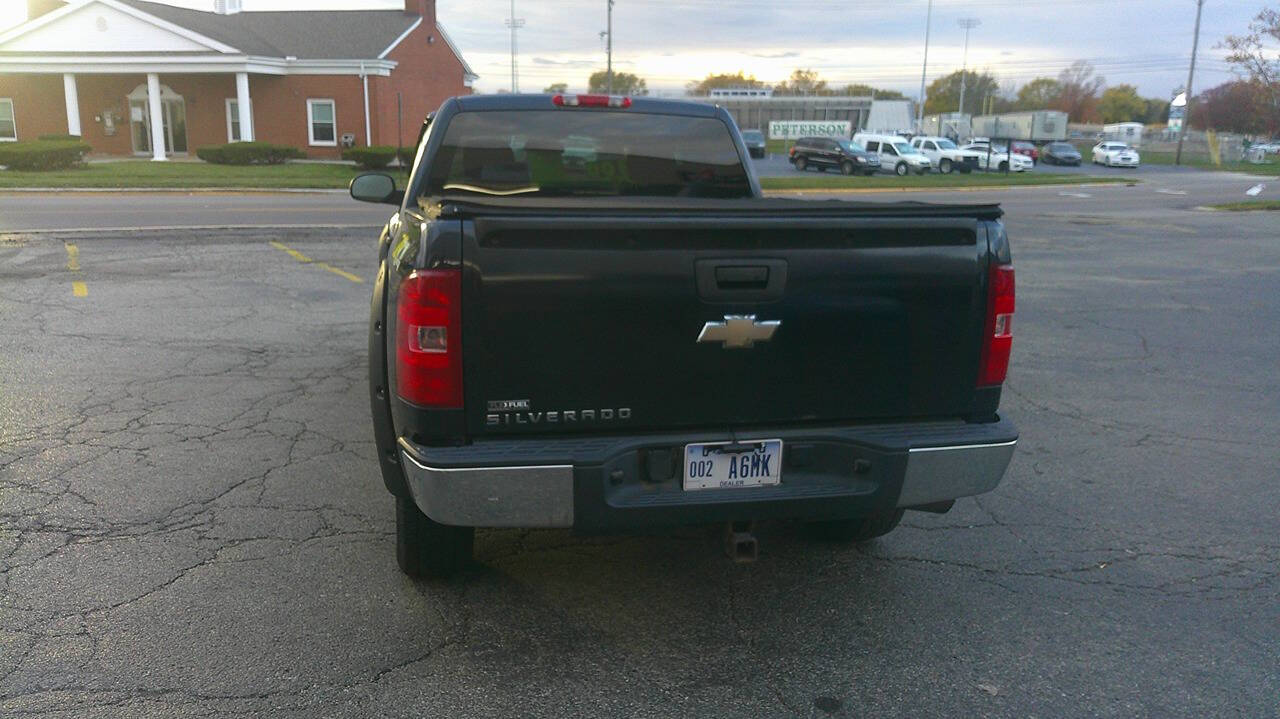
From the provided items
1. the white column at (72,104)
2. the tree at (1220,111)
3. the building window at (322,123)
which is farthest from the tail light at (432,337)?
the tree at (1220,111)

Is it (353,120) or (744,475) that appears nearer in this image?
(744,475)

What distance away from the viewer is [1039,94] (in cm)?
14000

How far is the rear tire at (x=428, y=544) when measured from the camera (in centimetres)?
398

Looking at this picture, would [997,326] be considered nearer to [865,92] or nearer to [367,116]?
[367,116]

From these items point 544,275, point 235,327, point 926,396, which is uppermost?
point 544,275

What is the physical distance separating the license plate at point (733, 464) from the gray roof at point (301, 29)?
3933 centimetres

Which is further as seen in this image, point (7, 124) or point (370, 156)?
point (7, 124)

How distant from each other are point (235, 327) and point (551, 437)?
6.70 metres

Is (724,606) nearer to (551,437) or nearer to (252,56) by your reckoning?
(551,437)

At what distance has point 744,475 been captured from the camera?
353 cm

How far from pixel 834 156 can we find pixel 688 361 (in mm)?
Answer: 41409

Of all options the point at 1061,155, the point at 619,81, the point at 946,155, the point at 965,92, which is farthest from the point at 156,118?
the point at 965,92

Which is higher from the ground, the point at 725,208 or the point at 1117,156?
the point at 725,208

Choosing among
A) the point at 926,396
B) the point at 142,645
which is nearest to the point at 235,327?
the point at 142,645
